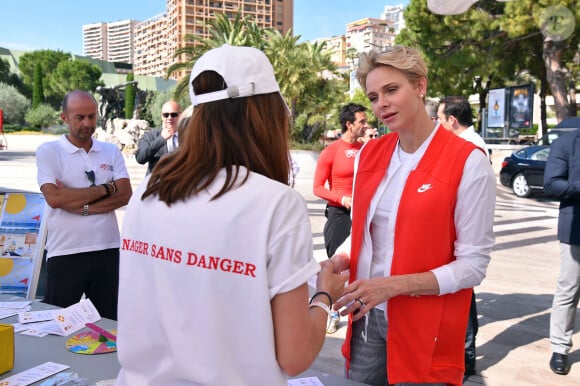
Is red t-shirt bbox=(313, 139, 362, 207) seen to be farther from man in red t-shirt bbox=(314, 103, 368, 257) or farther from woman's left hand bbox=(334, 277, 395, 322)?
woman's left hand bbox=(334, 277, 395, 322)

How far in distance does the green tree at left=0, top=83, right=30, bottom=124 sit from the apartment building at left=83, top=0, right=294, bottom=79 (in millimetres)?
66240

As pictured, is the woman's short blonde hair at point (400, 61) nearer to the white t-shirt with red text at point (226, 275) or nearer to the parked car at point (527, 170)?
the white t-shirt with red text at point (226, 275)

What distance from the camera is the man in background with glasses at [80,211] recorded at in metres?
3.24

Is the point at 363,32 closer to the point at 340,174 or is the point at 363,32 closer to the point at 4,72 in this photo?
the point at 4,72

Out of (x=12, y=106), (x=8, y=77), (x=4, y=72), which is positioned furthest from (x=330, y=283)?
(x=8, y=77)

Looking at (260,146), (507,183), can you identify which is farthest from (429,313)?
(507,183)

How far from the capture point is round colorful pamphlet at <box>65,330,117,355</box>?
206 cm

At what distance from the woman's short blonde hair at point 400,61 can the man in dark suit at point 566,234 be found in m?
A: 2.20

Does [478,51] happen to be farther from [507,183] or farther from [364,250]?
[364,250]

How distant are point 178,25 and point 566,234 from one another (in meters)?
140

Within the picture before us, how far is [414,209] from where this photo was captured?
1778mm

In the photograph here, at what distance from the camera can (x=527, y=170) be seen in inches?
577

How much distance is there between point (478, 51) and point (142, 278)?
2412cm

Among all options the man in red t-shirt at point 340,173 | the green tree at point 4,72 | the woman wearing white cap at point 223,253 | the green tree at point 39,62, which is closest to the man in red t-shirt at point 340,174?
the man in red t-shirt at point 340,173
